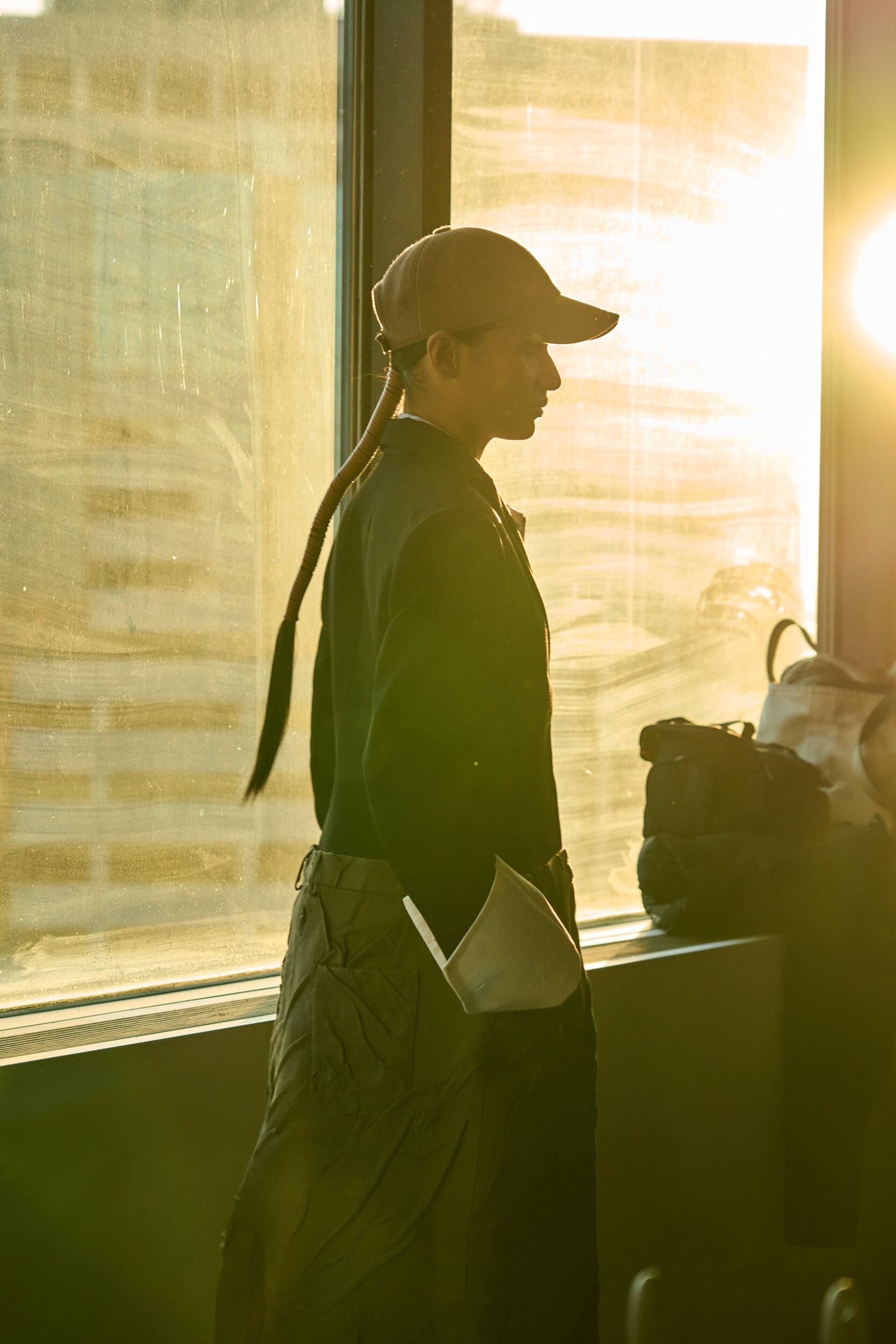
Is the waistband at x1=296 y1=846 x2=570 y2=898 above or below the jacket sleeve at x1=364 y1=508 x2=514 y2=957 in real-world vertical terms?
below

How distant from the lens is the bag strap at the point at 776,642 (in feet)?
8.63

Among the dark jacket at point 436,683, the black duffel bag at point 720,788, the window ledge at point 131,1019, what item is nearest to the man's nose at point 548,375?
the dark jacket at point 436,683

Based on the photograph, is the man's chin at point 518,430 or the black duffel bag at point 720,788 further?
the black duffel bag at point 720,788

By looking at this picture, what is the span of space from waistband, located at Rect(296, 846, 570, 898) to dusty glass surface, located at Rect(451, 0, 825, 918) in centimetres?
118

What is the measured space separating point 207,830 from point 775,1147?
1245 mm

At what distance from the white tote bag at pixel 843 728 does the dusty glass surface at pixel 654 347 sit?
0.72ft

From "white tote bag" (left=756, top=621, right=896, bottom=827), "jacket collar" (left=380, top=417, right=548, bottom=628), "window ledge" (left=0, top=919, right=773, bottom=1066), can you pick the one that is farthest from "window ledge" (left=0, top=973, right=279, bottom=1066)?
"white tote bag" (left=756, top=621, right=896, bottom=827)

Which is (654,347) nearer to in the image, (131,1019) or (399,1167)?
(131,1019)

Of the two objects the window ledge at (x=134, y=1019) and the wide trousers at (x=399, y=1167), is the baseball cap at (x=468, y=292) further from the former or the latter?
the window ledge at (x=134, y=1019)

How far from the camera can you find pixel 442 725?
3.56 ft

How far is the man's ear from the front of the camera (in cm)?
126

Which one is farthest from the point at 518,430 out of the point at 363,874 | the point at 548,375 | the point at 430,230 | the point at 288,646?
the point at 430,230

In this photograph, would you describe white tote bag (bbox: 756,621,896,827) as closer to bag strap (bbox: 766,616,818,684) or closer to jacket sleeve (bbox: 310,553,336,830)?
bag strap (bbox: 766,616,818,684)

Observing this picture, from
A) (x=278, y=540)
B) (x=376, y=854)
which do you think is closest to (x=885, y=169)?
(x=278, y=540)
